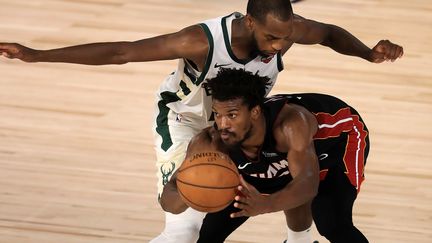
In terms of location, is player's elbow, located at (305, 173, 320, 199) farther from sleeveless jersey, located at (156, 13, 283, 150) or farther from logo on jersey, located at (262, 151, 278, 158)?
sleeveless jersey, located at (156, 13, 283, 150)

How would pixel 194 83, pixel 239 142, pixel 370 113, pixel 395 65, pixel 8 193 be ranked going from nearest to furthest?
pixel 239 142, pixel 194 83, pixel 8 193, pixel 370 113, pixel 395 65

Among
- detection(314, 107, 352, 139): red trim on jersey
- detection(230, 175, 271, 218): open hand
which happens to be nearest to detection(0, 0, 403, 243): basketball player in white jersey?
detection(314, 107, 352, 139): red trim on jersey

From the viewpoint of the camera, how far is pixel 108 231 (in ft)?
18.7

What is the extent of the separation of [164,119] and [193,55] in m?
0.47

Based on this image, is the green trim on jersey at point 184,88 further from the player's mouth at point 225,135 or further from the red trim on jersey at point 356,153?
the red trim on jersey at point 356,153

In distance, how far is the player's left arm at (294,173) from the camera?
409cm

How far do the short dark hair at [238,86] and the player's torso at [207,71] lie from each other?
7.6 inches

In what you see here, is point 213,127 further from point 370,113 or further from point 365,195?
point 370,113

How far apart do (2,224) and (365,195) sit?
6.59ft

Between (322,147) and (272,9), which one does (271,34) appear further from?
(322,147)

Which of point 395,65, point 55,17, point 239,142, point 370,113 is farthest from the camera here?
point 55,17

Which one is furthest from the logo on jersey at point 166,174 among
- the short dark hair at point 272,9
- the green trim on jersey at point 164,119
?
the short dark hair at point 272,9

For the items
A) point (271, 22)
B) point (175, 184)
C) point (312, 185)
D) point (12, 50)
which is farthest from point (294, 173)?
point (12, 50)

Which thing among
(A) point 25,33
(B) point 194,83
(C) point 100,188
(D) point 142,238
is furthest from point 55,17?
(B) point 194,83
